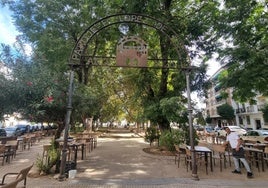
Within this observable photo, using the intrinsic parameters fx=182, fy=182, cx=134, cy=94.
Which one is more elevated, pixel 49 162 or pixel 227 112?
pixel 227 112

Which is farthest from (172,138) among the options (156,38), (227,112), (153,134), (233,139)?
(227,112)

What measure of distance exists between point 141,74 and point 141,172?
278 inches

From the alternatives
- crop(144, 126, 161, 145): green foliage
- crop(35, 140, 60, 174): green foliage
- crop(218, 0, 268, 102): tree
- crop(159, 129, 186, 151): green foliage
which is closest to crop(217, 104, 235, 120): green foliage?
crop(218, 0, 268, 102): tree

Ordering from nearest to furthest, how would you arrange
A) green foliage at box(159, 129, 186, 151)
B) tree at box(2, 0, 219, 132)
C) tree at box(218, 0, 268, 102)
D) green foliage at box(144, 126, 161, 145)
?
tree at box(218, 0, 268, 102)
green foliage at box(159, 129, 186, 151)
tree at box(2, 0, 219, 132)
green foliage at box(144, 126, 161, 145)

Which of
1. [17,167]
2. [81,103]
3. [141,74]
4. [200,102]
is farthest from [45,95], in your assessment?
[200,102]

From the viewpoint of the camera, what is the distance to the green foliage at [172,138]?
416 inches

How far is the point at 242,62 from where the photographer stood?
32.8 ft

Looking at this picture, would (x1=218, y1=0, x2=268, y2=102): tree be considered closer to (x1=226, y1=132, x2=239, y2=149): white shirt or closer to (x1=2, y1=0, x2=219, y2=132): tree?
(x1=2, y1=0, x2=219, y2=132): tree

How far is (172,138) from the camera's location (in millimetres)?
10742

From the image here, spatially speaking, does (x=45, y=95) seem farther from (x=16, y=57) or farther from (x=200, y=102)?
(x=200, y=102)

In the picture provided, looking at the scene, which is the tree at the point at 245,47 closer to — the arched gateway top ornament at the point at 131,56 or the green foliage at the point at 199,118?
the green foliage at the point at 199,118

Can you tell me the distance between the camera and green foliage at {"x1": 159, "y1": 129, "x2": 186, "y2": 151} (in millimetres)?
10578

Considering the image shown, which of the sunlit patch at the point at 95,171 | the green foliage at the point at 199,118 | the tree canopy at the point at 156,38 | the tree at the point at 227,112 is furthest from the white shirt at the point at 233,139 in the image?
the tree at the point at 227,112

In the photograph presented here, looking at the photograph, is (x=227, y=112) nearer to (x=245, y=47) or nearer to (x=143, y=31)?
(x=245, y=47)
